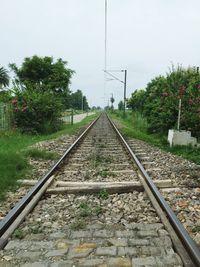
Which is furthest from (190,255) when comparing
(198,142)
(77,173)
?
(198,142)

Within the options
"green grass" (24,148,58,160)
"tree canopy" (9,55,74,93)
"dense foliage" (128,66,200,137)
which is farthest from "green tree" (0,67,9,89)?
"green grass" (24,148,58,160)

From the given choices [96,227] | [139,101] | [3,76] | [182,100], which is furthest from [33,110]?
[3,76]

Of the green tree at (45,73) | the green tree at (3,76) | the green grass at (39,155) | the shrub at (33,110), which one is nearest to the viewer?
the green grass at (39,155)

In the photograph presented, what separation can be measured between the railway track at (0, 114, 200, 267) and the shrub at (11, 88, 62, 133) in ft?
33.3

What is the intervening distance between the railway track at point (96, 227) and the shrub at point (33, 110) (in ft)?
33.3

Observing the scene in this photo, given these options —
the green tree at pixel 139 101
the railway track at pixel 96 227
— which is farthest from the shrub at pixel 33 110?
the railway track at pixel 96 227

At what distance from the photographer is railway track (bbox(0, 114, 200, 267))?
3.25 metres

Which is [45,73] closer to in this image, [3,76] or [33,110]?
[33,110]

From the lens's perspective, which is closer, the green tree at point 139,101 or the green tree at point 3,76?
the green tree at point 139,101

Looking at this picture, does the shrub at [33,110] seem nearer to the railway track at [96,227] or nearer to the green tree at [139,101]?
the green tree at [139,101]

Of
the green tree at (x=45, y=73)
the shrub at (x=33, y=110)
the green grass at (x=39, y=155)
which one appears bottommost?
the green grass at (x=39, y=155)

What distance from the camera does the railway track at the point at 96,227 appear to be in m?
3.25

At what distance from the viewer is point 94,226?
407 cm

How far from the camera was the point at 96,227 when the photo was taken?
404 centimetres
